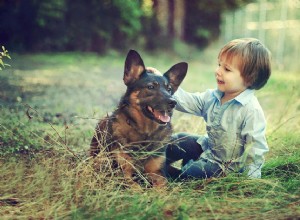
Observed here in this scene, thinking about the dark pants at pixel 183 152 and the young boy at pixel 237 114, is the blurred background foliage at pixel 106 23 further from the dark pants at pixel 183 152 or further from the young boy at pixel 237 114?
the young boy at pixel 237 114

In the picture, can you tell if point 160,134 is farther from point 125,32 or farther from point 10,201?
point 125,32

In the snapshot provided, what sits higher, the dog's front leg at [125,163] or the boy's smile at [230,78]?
the boy's smile at [230,78]

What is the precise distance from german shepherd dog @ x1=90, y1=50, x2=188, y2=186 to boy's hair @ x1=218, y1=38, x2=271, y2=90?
628mm

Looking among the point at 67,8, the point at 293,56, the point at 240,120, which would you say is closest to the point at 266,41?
the point at 293,56

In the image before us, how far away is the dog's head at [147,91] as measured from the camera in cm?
386

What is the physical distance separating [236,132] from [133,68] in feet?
3.35

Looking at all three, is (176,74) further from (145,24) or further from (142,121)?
(145,24)

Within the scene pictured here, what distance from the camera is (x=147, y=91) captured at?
12.9ft

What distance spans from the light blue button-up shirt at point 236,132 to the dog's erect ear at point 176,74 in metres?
0.19

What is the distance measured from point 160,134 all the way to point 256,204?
113 cm

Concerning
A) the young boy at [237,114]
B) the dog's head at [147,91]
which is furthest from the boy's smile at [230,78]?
the dog's head at [147,91]

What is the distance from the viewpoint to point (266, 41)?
1808cm

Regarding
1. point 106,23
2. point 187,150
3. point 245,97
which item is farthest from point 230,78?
point 106,23

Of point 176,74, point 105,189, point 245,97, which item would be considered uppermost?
point 176,74
